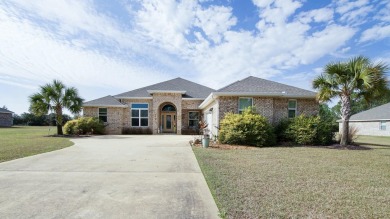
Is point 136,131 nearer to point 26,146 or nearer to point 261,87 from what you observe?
point 26,146

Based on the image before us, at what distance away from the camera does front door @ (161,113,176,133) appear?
1124 inches

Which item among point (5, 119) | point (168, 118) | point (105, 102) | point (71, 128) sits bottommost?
point (71, 128)

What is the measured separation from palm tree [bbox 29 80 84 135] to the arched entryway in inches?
355

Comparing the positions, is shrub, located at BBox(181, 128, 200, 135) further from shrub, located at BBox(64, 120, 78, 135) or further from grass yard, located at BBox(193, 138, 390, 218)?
grass yard, located at BBox(193, 138, 390, 218)

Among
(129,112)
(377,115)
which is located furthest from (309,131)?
(377,115)

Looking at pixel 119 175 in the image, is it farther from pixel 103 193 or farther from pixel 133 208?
pixel 133 208

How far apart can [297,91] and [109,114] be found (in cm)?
1878

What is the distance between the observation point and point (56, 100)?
75.5 ft

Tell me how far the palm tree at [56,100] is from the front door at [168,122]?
30.1ft

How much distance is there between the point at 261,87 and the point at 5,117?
191 feet

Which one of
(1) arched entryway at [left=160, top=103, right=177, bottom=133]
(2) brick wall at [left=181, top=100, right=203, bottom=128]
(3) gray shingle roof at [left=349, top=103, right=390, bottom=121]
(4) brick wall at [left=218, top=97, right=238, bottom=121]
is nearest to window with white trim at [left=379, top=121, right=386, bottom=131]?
(3) gray shingle roof at [left=349, top=103, right=390, bottom=121]

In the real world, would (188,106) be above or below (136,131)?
above

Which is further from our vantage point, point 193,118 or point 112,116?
point 193,118

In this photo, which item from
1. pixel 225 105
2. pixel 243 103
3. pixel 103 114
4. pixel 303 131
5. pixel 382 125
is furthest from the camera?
pixel 382 125
